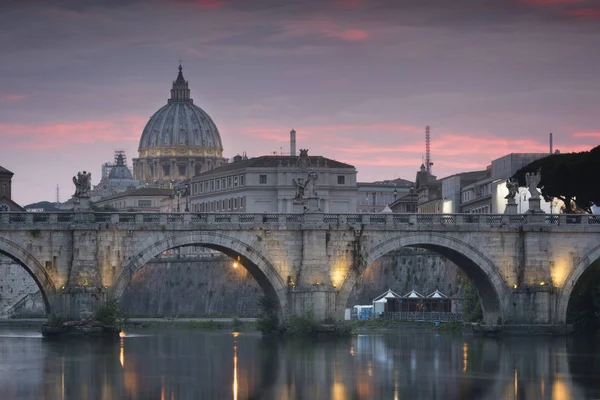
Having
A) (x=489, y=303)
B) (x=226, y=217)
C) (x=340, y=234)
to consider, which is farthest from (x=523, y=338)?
(x=226, y=217)

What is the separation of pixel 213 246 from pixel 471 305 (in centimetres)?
2309

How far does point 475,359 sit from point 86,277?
1040 inches

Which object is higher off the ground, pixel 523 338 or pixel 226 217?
pixel 226 217

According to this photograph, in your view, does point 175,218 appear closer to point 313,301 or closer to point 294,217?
point 294,217

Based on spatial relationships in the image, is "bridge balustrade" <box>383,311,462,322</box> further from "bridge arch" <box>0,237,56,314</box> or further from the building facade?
the building facade

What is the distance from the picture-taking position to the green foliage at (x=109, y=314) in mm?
98312

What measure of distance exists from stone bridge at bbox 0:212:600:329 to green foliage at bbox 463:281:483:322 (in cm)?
556

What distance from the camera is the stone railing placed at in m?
100

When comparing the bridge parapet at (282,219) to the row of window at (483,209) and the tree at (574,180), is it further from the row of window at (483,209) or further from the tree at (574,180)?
the row of window at (483,209)

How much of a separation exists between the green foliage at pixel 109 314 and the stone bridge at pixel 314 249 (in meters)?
0.63

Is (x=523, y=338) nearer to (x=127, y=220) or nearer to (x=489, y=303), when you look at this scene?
(x=489, y=303)

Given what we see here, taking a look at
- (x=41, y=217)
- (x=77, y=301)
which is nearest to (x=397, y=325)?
(x=77, y=301)

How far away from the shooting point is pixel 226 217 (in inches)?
4063

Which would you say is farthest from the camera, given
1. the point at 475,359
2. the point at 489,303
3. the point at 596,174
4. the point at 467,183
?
the point at 467,183
